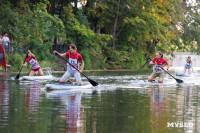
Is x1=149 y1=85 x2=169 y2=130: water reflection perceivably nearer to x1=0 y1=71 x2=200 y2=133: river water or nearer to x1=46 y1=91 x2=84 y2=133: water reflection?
x1=0 y1=71 x2=200 y2=133: river water

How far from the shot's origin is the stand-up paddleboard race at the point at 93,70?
10.7 metres

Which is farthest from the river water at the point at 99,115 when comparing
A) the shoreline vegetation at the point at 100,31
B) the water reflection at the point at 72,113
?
the shoreline vegetation at the point at 100,31

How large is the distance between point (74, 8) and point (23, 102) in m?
37.5

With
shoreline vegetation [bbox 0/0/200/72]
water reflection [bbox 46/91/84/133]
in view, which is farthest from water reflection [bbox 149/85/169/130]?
shoreline vegetation [bbox 0/0/200/72]

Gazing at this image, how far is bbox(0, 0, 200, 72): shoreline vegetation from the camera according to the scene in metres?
42.2

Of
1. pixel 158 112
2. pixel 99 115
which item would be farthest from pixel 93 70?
pixel 99 115

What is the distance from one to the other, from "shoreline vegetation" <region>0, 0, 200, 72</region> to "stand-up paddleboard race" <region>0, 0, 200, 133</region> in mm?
99

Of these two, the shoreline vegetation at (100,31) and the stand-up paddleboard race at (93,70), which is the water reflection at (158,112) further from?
the shoreline vegetation at (100,31)

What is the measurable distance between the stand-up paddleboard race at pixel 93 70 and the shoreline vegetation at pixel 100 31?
0.32 ft

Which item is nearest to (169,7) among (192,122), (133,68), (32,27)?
(133,68)

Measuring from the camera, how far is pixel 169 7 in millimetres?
60094

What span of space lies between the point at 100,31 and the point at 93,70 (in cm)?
1098

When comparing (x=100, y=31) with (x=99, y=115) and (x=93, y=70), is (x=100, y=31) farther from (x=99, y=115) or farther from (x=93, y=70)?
(x=99, y=115)

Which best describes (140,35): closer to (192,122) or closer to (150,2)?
(150,2)
